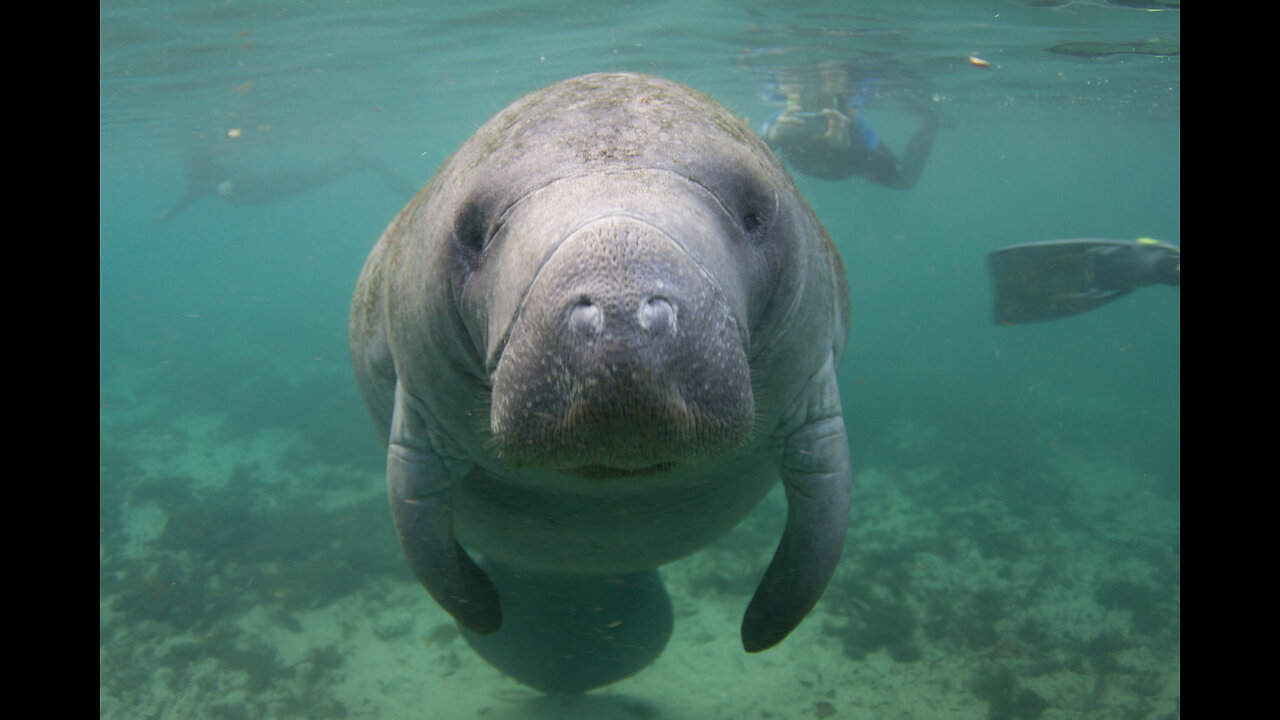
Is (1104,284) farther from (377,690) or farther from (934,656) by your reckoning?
(377,690)

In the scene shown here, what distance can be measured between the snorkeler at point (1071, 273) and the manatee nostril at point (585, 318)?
8.93 m

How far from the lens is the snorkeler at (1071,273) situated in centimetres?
825

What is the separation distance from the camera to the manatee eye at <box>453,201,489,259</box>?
1751 millimetres

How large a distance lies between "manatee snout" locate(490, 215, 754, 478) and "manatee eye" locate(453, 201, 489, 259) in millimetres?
435

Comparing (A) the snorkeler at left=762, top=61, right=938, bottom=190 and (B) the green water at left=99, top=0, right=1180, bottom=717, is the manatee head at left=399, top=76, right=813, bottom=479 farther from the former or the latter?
(A) the snorkeler at left=762, top=61, right=938, bottom=190

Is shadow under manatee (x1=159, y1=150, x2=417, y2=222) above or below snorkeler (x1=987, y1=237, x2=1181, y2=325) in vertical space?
above

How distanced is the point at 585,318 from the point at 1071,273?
9485 mm

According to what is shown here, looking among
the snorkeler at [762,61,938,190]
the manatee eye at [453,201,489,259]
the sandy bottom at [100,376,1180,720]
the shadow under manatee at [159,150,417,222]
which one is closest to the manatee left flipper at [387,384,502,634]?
the manatee eye at [453,201,489,259]

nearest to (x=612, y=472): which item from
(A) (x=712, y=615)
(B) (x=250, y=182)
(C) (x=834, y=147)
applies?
(A) (x=712, y=615)

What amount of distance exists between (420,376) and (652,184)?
42.4 inches

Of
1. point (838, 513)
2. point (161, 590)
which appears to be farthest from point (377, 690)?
point (838, 513)

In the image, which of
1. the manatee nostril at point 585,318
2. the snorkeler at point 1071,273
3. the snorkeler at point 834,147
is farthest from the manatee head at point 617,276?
the snorkeler at point 834,147

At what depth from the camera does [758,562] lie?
7637mm

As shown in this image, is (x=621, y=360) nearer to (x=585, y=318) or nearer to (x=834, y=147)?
(x=585, y=318)
